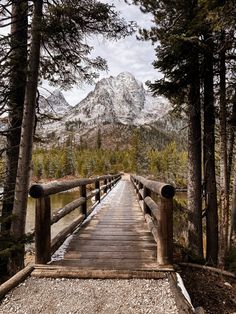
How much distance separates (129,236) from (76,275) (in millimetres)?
2293

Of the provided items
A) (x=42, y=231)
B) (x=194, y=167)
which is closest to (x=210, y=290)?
(x=42, y=231)

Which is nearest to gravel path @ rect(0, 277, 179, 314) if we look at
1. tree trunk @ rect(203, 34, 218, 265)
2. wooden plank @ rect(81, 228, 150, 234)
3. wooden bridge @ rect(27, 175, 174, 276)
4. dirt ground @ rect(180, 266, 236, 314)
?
wooden bridge @ rect(27, 175, 174, 276)

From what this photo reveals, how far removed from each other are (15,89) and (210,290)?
19.5 feet

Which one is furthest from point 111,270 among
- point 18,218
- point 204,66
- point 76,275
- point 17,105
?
point 204,66

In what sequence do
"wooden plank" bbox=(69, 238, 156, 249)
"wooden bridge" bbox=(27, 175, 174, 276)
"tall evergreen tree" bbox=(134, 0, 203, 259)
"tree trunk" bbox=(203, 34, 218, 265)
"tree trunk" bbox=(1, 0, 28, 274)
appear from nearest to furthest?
"wooden bridge" bbox=(27, 175, 174, 276) → "wooden plank" bbox=(69, 238, 156, 249) → "tree trunk" bbox=(1, 0, 28, 274) → "tall evergreen tree" bbox=(134, 0, 203, 259) → "tree trunk" bbox=(203, 34, 218, 265)

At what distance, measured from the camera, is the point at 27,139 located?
6008 mm

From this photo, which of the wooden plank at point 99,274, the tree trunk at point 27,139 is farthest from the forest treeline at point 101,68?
the wooden plank at point 99,274

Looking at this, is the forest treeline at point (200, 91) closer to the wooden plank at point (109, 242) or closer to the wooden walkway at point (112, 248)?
the wooden walkway at point (112, 248)

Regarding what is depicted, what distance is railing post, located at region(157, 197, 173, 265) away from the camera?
3.58 metres

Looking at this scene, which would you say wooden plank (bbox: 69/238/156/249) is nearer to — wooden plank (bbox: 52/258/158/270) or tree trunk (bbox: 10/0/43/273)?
wooden plank (bbox: 52/258/158/270)

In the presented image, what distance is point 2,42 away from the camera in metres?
6.53

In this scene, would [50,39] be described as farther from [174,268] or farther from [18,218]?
[174,268]

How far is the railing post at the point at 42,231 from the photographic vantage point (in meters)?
3.61

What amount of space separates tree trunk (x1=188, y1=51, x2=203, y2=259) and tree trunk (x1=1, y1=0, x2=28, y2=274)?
433 cm
